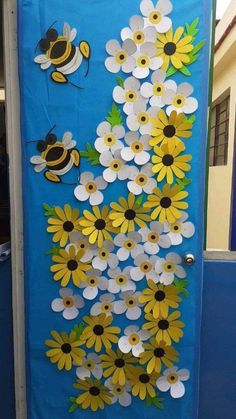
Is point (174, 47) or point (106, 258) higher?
point (174, 47)

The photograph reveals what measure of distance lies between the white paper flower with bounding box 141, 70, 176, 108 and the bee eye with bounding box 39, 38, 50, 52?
39 centimetres

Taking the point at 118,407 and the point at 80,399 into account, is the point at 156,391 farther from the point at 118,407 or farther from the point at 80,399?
the point at 80,399

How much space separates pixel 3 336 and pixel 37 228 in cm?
55

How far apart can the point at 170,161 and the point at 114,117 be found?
0.27m

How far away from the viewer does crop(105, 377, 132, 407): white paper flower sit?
127 cm

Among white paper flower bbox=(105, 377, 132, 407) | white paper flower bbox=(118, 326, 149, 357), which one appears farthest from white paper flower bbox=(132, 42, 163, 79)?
white paper flower bbox=(105, 377, 132, 407)

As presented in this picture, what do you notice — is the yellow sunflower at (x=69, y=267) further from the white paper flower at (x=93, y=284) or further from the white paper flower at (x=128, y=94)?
the white paper flower at (x=128, y=94)

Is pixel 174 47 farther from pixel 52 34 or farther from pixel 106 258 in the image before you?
pixel 106 258

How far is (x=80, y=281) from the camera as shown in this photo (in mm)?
1238

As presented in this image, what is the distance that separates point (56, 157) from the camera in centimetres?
120

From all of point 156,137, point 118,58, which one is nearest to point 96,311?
point 156,137

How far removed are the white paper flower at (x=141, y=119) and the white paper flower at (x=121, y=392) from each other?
103 centimetres

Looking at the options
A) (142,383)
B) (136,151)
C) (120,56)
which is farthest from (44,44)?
(142,383)

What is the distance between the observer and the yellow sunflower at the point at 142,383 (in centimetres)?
126
